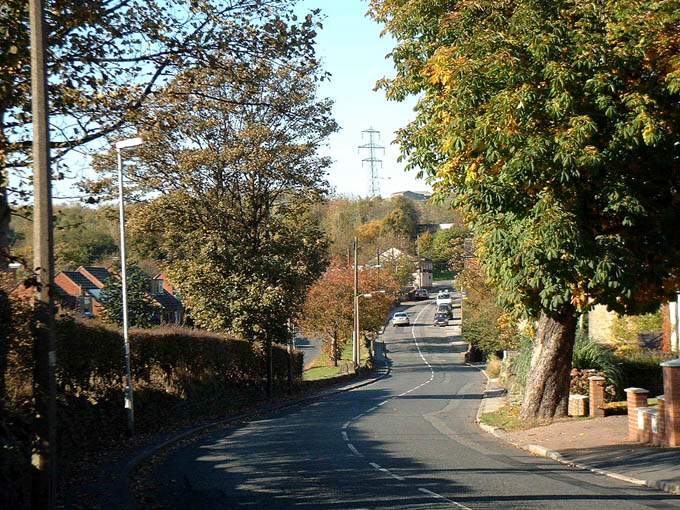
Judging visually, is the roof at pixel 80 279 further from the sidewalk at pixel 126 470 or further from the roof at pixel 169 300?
the sidewalk at pixel 126 470

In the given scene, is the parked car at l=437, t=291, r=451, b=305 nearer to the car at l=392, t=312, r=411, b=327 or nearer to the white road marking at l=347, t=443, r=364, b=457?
the car at l=392, t=312, r=411, b=327

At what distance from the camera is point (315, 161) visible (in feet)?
112

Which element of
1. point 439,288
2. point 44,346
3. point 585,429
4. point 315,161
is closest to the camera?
point 44,346

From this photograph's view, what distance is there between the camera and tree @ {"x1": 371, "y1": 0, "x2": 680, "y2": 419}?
14.6 m

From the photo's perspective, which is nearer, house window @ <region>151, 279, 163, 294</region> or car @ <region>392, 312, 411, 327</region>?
house window @ <region>151, 279, 163, 294</region>

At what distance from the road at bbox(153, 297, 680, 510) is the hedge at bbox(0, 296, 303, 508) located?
1.93m

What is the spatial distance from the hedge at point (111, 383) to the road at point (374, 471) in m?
1.93

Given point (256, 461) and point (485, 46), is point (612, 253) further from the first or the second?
point (256, 461)

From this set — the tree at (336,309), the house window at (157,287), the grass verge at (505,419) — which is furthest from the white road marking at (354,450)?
the house window at (157,287)

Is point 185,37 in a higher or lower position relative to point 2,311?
higher

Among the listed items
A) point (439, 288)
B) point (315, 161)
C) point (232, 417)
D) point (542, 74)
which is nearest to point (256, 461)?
point (542, 74)

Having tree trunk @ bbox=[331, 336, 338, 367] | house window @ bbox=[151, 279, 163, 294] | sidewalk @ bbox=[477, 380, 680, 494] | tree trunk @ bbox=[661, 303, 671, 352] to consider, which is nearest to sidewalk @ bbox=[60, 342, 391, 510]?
sidewalk @ bbox=[477, 380, 680, 494]

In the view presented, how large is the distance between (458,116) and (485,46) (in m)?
1.41

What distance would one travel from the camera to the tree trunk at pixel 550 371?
20109 millimetres
